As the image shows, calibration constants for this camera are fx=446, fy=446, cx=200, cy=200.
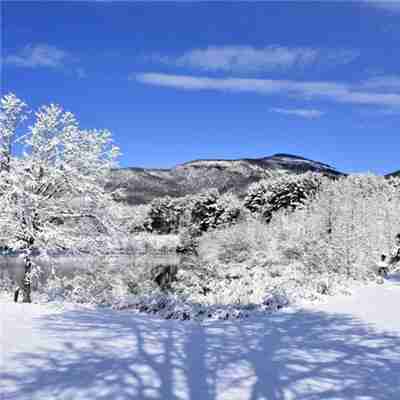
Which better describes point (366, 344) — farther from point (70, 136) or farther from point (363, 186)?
point (363, 186)

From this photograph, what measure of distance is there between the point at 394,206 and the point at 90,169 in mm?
52250

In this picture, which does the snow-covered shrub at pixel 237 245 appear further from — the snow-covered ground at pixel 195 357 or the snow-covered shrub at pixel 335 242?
the snow-covered ground at pixel 195 357

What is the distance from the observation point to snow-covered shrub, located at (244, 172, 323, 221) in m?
63.5

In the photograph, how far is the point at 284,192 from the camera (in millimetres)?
65375

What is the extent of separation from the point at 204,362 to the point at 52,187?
8830 mm

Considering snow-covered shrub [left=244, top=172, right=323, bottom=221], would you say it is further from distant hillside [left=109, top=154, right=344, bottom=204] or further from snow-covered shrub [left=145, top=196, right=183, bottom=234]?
distant hillside [left=109, top=154, right=344, bottom=204]

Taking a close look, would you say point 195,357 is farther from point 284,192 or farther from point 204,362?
point 284,192

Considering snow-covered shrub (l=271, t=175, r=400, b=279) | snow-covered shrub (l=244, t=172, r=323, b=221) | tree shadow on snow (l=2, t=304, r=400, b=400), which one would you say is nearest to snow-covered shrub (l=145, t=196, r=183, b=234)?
snow-covered shrub (l=244, t=172, r=323, b=221)

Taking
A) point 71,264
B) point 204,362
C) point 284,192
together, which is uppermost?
point 284,192

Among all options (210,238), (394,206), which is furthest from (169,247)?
(394,206)

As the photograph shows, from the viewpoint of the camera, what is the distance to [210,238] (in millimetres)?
46344

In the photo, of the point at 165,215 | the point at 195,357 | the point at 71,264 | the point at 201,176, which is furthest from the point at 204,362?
the point at 201,176

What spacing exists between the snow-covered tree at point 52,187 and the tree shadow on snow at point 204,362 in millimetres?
4346

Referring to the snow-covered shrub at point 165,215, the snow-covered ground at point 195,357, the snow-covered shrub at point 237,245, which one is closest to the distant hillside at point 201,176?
the snow-covered shrub at point 165,215
